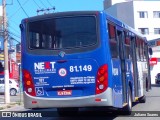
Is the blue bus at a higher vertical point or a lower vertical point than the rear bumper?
higher

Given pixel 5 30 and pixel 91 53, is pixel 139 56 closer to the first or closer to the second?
pixel 91 53

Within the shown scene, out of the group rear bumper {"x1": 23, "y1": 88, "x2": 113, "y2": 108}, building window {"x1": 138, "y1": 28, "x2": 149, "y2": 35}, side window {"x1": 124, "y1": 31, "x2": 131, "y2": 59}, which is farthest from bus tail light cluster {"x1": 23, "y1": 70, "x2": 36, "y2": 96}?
building window {"x1": 138, "y1": 28, "x2": 149, "y2": 35}

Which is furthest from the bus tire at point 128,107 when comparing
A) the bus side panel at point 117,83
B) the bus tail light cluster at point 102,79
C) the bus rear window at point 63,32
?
the bus rear window at point 63,32

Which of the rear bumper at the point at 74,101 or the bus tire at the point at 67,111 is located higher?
the rear bumper at the point at 74,101

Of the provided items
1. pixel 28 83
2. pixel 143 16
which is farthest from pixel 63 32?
pixel 143 16

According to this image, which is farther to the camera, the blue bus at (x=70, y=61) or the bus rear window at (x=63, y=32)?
the bus rear window at (x=63, y=32)

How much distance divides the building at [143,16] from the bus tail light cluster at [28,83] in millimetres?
69269

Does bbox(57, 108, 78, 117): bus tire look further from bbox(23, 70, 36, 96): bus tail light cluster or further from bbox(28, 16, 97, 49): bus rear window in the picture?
bbox(28, 16, 97, 49): bus rear window

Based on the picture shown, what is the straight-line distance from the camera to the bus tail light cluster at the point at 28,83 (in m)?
→ 12.2

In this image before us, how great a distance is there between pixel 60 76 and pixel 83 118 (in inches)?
124

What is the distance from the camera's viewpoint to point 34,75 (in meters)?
12.2

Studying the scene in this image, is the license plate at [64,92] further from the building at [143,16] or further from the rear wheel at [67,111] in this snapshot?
the building at [143,16]

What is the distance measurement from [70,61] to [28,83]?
1422 millimetres

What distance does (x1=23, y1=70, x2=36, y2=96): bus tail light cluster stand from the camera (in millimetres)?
12164
